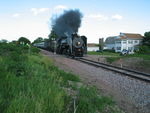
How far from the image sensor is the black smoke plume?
100 feet

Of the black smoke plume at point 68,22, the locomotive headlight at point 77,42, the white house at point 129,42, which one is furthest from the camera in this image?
the white house at point 129,42

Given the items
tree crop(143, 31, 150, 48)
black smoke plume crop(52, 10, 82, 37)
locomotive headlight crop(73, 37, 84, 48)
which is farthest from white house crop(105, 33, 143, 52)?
locomotive headlight crop(73, 37, 84, 48)

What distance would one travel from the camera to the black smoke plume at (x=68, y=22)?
30.5 metres

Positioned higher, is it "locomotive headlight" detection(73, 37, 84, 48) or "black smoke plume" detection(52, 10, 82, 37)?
"black smoke plume" detection(52, 10, 82, 37)

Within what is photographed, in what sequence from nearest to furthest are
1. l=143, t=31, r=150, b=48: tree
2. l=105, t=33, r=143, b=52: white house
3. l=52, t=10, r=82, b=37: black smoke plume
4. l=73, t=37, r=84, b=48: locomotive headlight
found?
l=73, t=37, r=84, b=48: locomotive headlight
l=52, t=10, r=82, b=37: black smoke plume
l=143, t=31, r=150, b=48: tree
l=105, t=33, r=143, b=52: white house

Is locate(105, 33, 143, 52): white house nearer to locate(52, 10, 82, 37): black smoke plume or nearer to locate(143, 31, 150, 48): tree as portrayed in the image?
locate(143, 31, 150, 48): tree

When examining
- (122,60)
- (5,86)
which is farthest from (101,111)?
(122,60)

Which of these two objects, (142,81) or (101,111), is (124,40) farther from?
(101,111)

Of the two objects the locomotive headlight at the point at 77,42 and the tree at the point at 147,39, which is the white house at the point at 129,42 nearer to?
the tree at the point at 147,39

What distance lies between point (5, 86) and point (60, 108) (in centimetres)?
157

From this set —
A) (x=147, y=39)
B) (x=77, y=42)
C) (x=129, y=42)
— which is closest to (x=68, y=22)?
(x=77, y=42)

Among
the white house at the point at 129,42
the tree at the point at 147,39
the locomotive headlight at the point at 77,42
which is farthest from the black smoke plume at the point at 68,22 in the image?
the white house at the point at 129,42

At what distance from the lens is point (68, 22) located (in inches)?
1249

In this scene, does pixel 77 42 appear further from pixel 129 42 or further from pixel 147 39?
pixel 129 42
